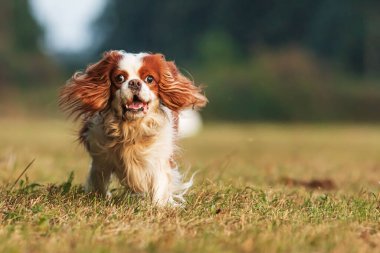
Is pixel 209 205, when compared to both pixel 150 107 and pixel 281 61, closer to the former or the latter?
pixel 150 107

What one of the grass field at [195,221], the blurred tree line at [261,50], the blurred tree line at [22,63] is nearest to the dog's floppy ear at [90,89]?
the grass field at [195,221]

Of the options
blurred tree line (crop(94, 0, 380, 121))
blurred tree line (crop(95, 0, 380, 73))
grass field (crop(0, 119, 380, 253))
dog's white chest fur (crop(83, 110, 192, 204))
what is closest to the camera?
grass field (crop(0, 119, 380, 253))

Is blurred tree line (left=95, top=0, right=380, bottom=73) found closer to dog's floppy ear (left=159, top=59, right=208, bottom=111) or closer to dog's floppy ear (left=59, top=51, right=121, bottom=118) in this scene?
dog's floppy ear (left=159, top=59, right=208, bottom=111)

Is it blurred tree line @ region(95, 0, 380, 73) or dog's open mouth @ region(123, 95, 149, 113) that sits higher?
blurred tree line @ region(95, 0, 380, 73)

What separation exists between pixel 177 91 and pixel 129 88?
53cm

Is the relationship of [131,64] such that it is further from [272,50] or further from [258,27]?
[258,27]

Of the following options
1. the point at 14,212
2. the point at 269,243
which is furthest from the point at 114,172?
the point at 269,243

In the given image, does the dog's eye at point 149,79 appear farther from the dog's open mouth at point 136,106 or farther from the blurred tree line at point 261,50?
the blurred tree line at point 261,50

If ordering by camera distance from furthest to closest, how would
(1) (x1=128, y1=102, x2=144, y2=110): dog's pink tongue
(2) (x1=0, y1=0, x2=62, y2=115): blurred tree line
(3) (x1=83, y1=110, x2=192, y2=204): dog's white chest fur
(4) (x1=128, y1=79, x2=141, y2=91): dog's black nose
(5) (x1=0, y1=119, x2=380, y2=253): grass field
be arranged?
(2) (x1=0, y1=0, x2=62, y2=115): blurred tree line < (3) (x1=83, y1=110, x2=192, y2=204): dog's white chest fur < (1) (x1=128, y1=102, x2=144, y2=110): dog's pink tongue < (4) (x1=128, y1=79, x2=141, y2=91): dog's black nose < (5) (x1=0, y1=119, x2=380, y2=253): grass field

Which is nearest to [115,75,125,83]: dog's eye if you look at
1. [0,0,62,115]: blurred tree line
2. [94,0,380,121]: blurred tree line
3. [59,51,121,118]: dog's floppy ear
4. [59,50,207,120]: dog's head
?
[59,50,207,120]: dog's head

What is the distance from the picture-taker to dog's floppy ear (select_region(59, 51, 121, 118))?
4906 mm

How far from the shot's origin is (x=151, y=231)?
373cm

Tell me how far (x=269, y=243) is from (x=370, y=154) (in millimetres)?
9989

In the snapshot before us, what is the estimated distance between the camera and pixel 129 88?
4617 millimetres
